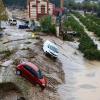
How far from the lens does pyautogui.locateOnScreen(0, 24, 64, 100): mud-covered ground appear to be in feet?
85.1

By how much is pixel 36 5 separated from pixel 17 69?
53.3 m

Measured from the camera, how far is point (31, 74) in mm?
27656

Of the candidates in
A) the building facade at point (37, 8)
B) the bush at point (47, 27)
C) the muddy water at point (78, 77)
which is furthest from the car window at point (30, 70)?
the building facade at point (37, 8)

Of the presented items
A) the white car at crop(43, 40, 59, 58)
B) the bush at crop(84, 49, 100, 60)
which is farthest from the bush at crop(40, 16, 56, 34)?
the white car at crop(43, 40, 59, 58)

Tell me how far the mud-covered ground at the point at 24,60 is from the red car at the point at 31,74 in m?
0.36

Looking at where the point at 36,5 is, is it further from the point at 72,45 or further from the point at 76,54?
the point at 76,54

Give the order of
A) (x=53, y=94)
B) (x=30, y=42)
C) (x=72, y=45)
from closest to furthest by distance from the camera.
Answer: (x=53, y=94) → (x=30, y=42) → (x=72, y=45)

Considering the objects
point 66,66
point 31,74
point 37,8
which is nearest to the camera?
point 31,74

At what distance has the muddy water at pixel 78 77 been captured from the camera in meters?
29.4

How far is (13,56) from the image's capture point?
36.0 metres

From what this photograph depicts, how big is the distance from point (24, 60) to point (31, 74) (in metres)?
6.21

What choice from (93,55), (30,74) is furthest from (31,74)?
(93,55)

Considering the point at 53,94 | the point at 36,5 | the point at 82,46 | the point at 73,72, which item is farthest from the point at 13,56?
the point at 36,5

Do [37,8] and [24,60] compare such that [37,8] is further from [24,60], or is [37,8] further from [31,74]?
[31,74]
